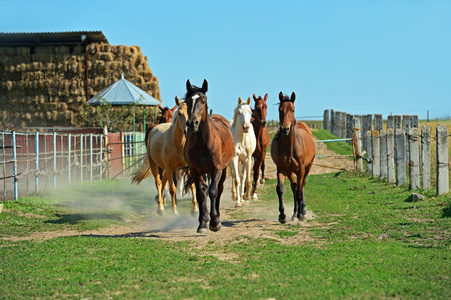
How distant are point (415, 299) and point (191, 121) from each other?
452 centimetres

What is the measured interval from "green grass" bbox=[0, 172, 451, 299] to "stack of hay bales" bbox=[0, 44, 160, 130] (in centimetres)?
2350

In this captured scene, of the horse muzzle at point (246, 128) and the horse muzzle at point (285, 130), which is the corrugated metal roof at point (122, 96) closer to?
the horse muzzle at point (246, 128)

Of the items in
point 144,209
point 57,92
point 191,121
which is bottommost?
point 144,209

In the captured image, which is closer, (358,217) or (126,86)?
(358,217)

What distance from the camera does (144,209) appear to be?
43.7 ft

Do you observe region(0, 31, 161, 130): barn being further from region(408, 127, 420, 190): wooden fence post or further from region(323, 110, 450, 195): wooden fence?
region(408, 127, 420, 190): wooden fence post

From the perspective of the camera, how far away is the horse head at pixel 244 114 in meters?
13.3

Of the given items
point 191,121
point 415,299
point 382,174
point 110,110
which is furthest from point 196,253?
point 110,110

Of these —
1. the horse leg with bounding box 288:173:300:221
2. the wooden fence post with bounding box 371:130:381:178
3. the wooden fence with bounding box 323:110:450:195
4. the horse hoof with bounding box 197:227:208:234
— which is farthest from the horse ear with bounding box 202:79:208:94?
the wooden fence post with bounding box 371:130:381:178

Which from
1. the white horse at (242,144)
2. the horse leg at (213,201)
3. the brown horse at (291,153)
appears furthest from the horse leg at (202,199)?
the white horse at (242,144)

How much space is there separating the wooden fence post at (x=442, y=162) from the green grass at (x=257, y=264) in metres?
1.73

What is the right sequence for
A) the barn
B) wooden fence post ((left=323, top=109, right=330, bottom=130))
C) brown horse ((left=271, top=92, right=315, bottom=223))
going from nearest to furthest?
brown horse ((left=271, top=92, right=315, bottom=223))
the barn
wooden fence post ((left=323, top=109, right=330, bottom=130))

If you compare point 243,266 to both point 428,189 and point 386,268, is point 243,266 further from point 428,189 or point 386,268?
point 428,189

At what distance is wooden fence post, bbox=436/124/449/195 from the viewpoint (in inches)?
485
